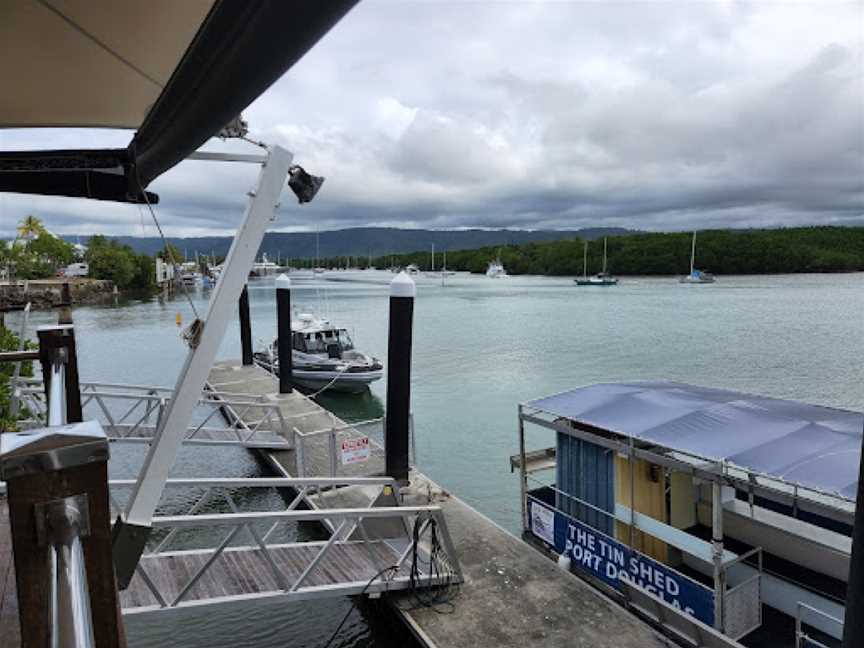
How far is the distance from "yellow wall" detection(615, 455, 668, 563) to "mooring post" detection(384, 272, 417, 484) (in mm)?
4203

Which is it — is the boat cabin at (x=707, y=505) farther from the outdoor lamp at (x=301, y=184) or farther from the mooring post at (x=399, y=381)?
the outdoor lamp at (x=301, y=184)

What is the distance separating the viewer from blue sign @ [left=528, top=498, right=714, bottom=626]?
790 centimetres

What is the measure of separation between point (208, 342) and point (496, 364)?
96.8ft

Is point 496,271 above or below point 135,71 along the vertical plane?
below

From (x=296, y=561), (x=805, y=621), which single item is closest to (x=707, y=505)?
(x=805, y=621)

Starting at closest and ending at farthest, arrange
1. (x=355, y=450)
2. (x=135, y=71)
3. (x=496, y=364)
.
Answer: (x=135, y=71)
(x=355, y=450)
(x=496, y=364)

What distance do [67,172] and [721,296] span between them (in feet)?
294

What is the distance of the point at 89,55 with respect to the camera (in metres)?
3.56

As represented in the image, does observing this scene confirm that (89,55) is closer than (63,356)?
Yes

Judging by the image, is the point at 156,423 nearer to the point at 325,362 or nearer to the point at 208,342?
the point at 325,362

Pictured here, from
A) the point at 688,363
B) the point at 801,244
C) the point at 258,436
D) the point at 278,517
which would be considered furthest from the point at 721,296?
the point at 278,517

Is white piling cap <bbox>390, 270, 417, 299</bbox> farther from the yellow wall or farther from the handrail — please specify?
the handrail

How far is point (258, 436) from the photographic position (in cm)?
1594

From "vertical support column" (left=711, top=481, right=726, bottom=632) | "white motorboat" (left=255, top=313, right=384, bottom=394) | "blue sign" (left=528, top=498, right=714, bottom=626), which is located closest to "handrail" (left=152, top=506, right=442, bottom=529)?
"blue sign" (left=528, top=498, right=714, bottom=626)
